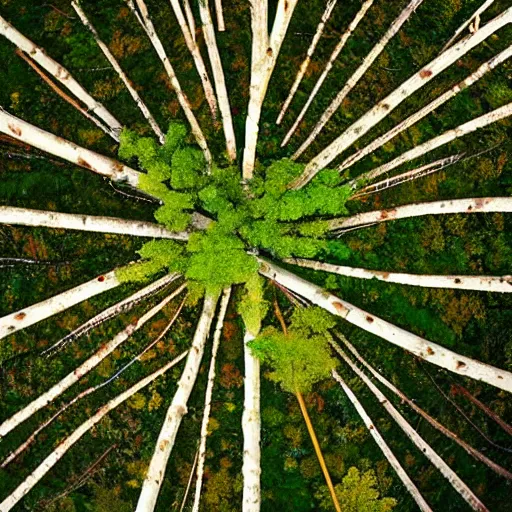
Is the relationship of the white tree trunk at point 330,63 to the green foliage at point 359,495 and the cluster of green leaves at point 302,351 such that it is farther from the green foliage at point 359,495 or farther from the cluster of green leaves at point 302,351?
the green foliage at point 359,495

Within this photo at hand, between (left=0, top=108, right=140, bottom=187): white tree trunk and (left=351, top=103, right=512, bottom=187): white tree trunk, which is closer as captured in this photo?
(left=0, top=108, right=140, bottom=187): white tree trunk

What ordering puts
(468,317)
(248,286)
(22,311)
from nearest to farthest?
(22,311) < (248,286) < (468,317)

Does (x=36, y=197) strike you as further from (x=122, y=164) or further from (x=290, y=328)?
(x=290, y=328)

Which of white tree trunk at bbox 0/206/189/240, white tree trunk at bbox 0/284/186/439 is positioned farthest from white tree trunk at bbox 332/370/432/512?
white tree trunk at bbox 0/206/189/240

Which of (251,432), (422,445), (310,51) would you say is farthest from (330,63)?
(422,445)

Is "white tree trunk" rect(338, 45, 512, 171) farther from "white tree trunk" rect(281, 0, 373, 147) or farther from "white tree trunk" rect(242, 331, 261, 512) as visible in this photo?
"white tree trunk" rect(242, 331, 261, 512)

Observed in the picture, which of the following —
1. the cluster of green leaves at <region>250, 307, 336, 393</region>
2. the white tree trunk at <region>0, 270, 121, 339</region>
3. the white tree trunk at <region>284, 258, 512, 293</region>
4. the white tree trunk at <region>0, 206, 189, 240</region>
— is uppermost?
the white tree trunk at <region>0, 206, 189, 240</region>

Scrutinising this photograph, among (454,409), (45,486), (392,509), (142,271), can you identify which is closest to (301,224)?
(142,271)

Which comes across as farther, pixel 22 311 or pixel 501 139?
pixel 501 139

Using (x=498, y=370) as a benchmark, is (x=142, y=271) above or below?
above
